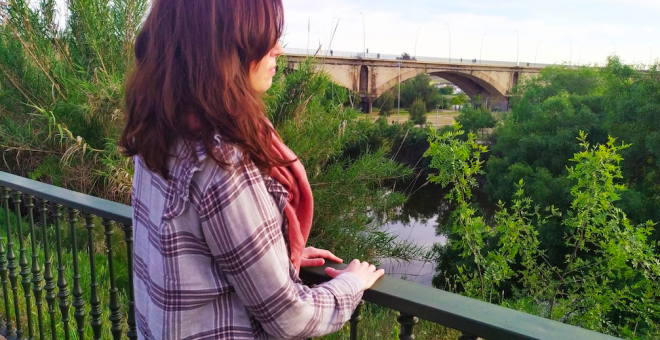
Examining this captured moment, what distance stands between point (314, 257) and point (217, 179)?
0.44m

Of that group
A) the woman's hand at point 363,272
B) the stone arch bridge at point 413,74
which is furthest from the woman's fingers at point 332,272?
the stone arch bridge at point 413,74

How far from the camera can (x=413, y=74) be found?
3422 centimetres

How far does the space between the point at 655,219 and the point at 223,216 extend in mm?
14232

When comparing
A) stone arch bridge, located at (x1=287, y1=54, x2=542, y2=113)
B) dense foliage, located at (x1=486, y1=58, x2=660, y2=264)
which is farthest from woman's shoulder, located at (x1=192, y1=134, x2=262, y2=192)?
stone arch bridge, located at (x1=287, y1=54, x2=542, y2=113)

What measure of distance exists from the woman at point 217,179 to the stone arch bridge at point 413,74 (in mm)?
20030

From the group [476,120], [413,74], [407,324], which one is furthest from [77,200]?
[413,74]

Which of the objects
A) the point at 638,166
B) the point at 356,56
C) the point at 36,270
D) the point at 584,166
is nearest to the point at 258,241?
the point at 36,270

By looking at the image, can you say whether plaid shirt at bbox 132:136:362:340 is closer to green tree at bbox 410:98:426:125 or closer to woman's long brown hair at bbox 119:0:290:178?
woman's long brown hair at bbox 119:0:290:178

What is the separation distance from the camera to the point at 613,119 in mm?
15211

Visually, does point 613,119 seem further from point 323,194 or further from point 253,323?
point 253,323

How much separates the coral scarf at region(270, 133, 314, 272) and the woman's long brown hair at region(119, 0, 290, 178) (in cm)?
5

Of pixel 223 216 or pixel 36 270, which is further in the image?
pixel 36 270

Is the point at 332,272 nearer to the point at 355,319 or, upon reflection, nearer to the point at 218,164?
the point at 355,319

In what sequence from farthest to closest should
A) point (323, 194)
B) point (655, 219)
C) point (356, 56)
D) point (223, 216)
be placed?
point (356, 56)
point (655, 219)
point (323, 194)
point (223, 216)
